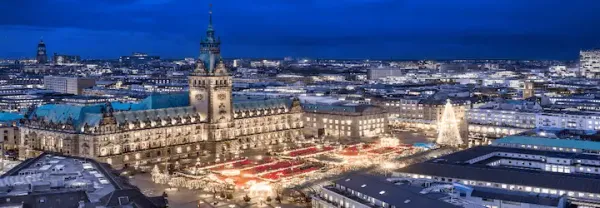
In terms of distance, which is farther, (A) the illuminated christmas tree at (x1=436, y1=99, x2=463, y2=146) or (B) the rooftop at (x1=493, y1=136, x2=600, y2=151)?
(A) the illuminated christmas tree at (x1=436, y1=99, x2=463, y2=146)

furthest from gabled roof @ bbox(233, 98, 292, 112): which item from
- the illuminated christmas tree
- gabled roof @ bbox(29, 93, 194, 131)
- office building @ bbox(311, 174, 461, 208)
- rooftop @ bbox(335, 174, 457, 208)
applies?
rooftop @ bbox(335, 174, 457, 208)

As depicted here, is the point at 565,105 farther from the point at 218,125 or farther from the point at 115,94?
the point at 115,94

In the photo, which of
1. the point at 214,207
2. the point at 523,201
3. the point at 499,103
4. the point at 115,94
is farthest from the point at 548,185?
the point at 115,94

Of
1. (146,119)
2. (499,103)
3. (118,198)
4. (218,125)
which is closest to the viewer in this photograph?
(118,198)

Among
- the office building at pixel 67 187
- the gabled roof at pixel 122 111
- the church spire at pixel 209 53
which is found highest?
the church spire at pixel 209 53

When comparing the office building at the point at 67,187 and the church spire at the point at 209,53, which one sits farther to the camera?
the church spire at the point at 209,53

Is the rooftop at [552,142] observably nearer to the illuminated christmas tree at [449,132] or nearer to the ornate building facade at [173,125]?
the illuminated christmas tree at [449,132]

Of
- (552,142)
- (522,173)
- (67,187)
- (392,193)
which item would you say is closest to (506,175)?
(522,173)

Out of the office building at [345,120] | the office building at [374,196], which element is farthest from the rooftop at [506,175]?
the office building at [345,120]

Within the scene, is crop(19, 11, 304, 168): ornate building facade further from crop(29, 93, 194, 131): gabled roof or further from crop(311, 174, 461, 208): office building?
crop(311, 174, 461, 208): office building
